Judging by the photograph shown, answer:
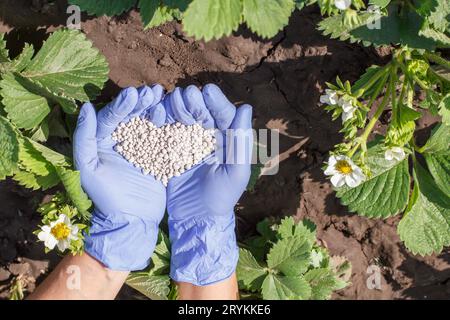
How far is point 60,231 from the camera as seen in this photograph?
2.19m

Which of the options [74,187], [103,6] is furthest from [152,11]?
[74,187]

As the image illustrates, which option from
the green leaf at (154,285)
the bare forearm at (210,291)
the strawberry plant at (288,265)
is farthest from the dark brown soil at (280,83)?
the green leaf at (154,285)

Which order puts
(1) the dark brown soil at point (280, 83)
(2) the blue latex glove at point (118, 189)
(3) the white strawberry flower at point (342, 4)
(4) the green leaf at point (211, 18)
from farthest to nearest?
1. (1) the dark brown soil at point (280, 83)
2. (2) the blue latex glove at point (118, 189)
3. (4) the green leaf at point (211, 18)
4. (3) the white strawberry flower at point (342, 4)

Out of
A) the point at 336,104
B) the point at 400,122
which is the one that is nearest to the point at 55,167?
the point at 336,104

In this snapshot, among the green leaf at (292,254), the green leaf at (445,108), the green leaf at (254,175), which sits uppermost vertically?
the green leaf at (445,108)

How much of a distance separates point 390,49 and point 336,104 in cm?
79

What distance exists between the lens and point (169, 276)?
8.86ft

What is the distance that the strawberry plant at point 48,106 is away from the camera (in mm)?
2240

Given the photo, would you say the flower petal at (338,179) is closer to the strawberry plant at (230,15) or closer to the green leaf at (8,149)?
the strawberry plant at (230,15)

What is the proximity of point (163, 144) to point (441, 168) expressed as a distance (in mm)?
1260

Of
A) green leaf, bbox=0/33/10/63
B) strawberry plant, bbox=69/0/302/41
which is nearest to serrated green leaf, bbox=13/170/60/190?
green leaf, bbox=0/33/10/63

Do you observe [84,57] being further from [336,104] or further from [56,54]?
[336,104]

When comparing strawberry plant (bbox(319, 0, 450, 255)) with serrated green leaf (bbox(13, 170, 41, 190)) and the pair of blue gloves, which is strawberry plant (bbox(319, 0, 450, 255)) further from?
serrated green leaf (bbox(13, 170, 41, 190))

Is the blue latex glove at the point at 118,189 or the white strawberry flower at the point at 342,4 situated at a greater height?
the white strawberry flower at the point at 342,4
